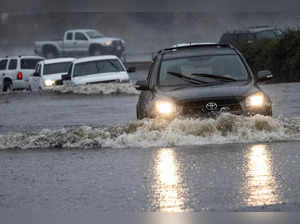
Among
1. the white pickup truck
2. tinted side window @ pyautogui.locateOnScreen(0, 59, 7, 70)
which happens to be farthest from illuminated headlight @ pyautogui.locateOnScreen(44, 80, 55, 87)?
the white pickup truck

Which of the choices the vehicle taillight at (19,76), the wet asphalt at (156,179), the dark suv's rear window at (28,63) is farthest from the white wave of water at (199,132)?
the dark suv's rear window at (28,63)

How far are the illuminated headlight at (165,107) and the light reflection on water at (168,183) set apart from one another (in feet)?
3.00

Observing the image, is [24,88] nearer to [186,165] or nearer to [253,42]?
[253,42]

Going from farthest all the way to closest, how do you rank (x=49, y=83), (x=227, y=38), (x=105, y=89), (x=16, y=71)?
(x=227, y=38)
(x=16, y=71)
(x=49, y=83)
(x=105, y=89)

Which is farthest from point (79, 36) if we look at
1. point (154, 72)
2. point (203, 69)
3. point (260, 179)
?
point (260, 179)

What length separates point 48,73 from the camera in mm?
36188

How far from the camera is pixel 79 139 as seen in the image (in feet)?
50.9

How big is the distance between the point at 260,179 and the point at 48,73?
86.2ft

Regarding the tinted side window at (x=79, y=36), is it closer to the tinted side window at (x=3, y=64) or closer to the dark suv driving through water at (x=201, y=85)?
the tinted side window at (x=3, y=64)

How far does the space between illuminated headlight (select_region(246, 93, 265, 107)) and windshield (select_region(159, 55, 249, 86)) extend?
0.70 m

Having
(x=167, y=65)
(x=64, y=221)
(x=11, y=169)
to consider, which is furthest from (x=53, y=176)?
(x=167, y=65)

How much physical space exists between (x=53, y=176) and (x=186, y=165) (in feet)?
5.12

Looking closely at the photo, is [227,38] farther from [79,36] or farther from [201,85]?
[201,85]

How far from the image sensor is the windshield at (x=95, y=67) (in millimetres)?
30844
